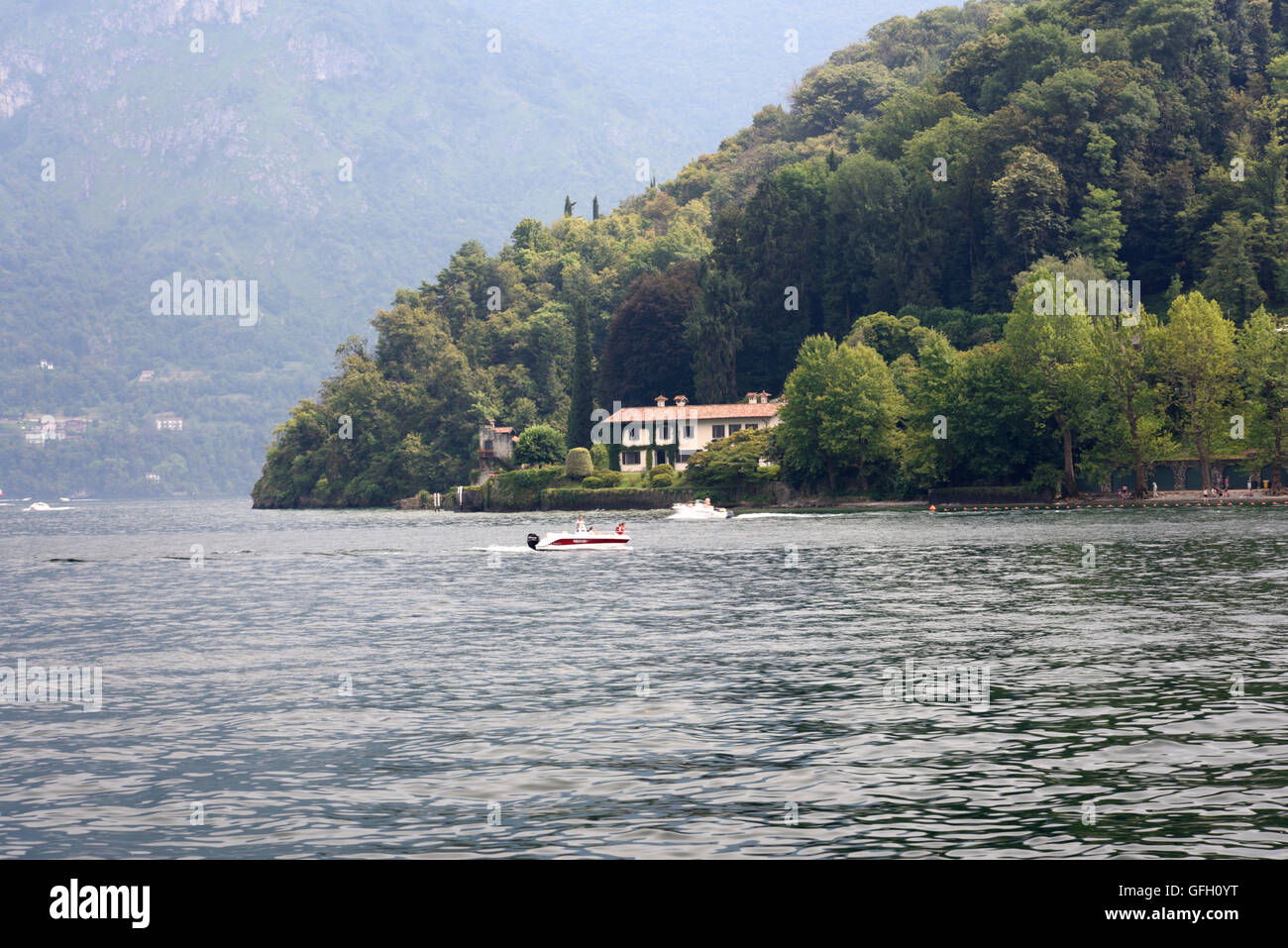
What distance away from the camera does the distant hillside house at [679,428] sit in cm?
17750

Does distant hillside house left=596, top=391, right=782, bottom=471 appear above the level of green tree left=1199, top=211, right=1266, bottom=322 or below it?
below

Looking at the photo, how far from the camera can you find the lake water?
20.4 m

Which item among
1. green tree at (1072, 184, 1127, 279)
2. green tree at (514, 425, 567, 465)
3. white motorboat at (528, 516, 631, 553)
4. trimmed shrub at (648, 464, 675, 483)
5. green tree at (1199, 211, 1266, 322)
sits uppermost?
green tree at (1072, 184, 1127, 279)

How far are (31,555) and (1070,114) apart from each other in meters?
138

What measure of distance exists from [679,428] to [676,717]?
488 ft

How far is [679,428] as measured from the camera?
178500 millimetres

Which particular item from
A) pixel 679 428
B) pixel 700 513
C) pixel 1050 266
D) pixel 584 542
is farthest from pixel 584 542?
pixel 1050 266

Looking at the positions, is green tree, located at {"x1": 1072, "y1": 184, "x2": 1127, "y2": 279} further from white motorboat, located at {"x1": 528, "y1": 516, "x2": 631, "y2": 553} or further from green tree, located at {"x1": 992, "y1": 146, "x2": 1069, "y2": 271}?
white motorboat, located at {"x1": 528, "y1": 516, "x2": 631, "y2": 553}

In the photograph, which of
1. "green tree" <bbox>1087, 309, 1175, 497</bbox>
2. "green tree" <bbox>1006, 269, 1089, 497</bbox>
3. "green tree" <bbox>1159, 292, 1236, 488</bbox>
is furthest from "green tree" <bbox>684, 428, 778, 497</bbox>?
"green tree" <bbox>1159, 292, 1236, 488</bbox>

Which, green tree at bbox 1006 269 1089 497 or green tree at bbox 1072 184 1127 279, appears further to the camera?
green tree at bbox 1072 184 1127 279

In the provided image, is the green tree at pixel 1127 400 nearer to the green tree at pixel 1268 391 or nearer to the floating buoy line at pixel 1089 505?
the floating buoy line at pixel 1089 505

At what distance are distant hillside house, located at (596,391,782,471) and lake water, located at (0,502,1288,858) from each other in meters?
108

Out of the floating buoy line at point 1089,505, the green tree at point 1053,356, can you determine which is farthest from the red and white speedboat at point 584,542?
the green tree at point 1053,356
